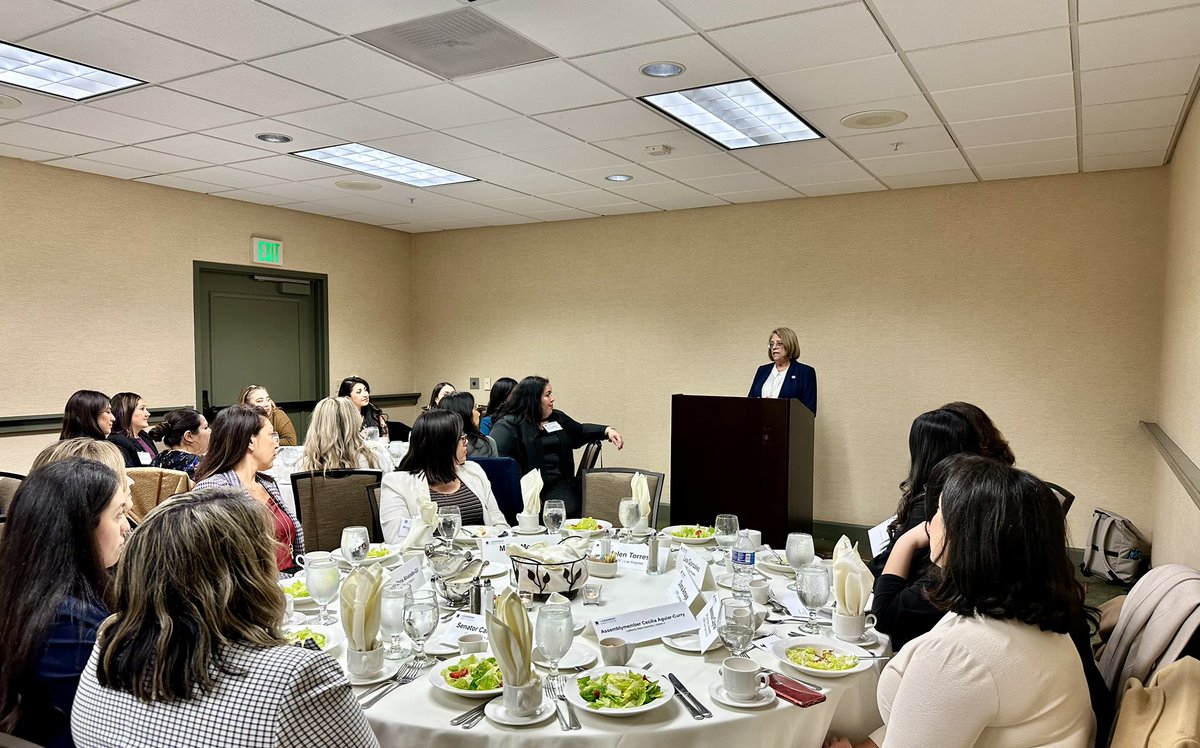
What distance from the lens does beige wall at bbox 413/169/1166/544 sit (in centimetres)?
570

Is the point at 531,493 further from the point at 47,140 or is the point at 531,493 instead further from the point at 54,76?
the point at 47,140

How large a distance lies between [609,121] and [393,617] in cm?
319

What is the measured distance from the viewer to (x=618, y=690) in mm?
1789

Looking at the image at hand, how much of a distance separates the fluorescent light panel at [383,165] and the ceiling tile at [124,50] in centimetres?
137

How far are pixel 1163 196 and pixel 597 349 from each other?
15.1ft

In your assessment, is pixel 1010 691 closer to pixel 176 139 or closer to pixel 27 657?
pixel 27 657

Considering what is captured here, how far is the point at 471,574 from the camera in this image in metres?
2.66

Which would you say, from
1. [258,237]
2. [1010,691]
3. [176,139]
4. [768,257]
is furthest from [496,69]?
[258,237]

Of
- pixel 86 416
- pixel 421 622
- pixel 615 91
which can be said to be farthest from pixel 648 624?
pixel 86 416

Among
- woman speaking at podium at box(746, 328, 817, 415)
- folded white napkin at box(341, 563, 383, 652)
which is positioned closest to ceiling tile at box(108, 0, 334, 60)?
folded white napkin at box(341, 563, 383, 652)

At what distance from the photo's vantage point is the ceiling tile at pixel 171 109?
13.3 feet

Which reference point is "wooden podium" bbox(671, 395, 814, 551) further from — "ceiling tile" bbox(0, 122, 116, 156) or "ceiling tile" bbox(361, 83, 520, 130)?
"ceiling tile" bbox(0, 122, 116, 156)

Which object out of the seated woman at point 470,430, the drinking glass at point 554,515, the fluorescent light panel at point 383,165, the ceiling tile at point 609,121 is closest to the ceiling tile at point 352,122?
the fluorescent light panel at point 383,165

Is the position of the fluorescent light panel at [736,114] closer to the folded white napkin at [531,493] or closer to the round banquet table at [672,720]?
the folded white napkin at [531,493]
